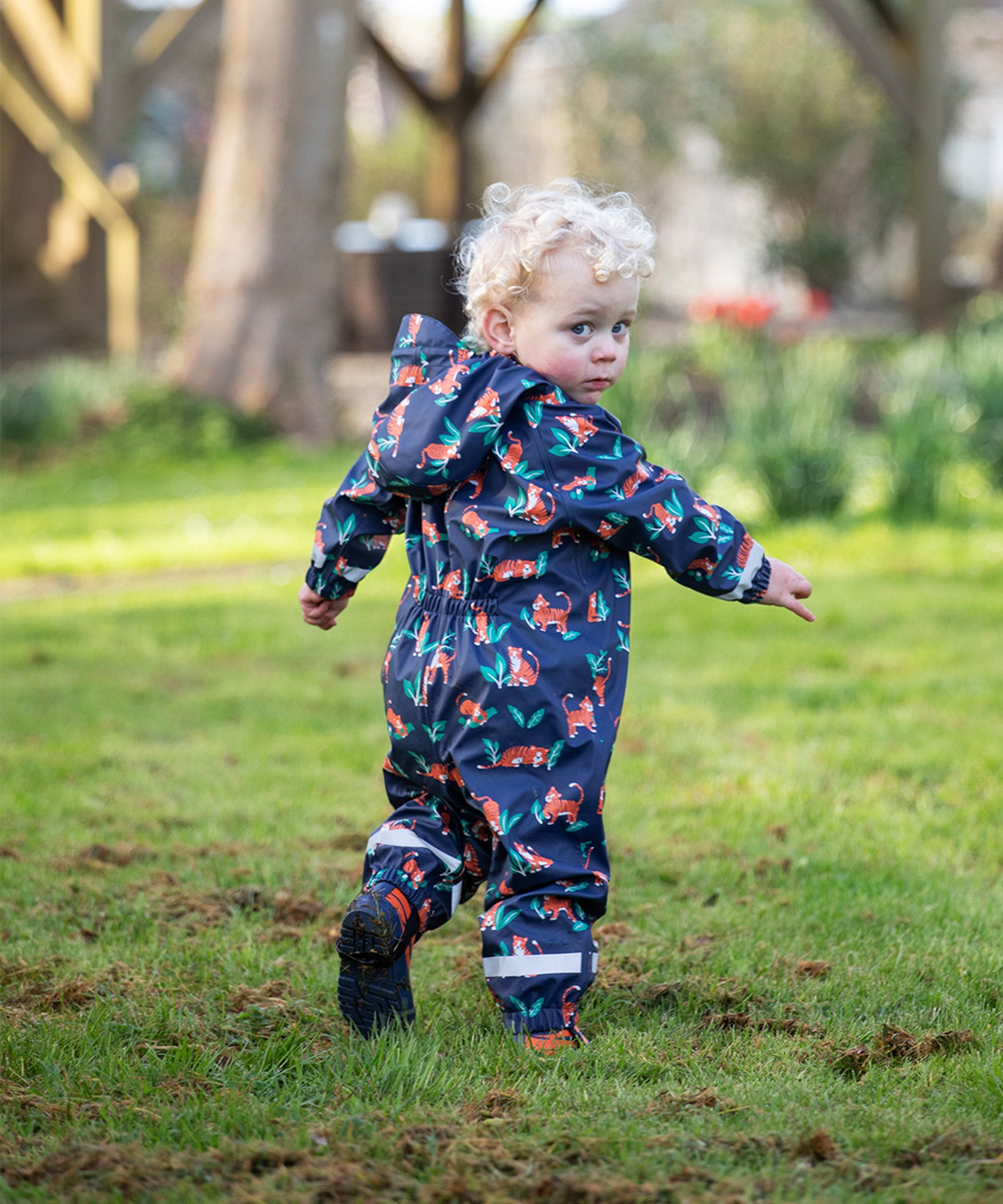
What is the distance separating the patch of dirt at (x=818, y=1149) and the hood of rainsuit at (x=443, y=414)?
1.10 metres

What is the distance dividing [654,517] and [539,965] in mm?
747

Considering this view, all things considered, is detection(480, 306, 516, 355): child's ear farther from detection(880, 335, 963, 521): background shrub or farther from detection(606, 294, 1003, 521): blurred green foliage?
detection(880, 335, 963, 521): background shrub

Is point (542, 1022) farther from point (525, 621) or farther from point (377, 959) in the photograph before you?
point (525, 621)

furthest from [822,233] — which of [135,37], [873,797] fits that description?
[873,797]

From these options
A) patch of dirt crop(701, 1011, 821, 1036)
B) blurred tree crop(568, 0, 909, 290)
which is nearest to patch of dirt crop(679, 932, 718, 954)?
patch of dirt crop(701, 1011, 821, 1036)

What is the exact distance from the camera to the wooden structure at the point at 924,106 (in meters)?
12.0

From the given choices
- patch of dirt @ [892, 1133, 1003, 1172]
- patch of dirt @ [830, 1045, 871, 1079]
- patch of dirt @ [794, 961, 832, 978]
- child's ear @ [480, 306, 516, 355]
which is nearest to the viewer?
patch of dirt @ [892, 1133, 1003, 1172]

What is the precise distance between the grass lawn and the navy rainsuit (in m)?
0.22

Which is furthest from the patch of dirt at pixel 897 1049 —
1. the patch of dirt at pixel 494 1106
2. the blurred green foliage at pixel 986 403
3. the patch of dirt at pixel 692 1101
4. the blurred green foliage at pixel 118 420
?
the blurred green foliage at pixel 118 420

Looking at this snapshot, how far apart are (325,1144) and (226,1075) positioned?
36 centimetres

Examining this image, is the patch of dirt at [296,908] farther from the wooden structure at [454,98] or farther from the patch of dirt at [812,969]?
the wooden structure at [454,98]

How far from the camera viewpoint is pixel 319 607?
2.69m

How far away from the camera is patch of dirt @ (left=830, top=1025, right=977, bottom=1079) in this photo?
7.39ft

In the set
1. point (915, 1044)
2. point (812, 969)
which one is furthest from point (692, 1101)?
point (812, 969)
